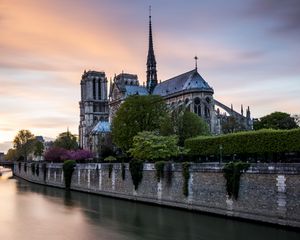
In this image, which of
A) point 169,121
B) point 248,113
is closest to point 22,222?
point 169,121

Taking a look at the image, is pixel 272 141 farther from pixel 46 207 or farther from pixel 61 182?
pixel 61 182

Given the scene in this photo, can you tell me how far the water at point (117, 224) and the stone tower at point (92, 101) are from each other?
72770 mm

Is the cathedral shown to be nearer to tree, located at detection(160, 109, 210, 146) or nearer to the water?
tree, located at detection(160, 109, 210, 146)

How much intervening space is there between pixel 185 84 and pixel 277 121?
19.0 metres

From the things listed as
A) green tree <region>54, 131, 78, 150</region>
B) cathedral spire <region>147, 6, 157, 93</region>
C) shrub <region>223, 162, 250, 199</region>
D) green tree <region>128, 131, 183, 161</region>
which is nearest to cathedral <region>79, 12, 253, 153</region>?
cathedral spire <region>147, 6, 157, 93</region>

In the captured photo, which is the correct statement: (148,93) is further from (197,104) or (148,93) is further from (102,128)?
(197,104)

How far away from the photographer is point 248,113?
252 feet

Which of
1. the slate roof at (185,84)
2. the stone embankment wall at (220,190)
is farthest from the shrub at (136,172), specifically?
the slate roof at (185,84)

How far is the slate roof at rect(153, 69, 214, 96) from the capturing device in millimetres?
69750

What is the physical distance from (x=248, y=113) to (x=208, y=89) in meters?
11.7

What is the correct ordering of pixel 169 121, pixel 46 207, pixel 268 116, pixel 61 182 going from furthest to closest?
pixel 268 116
pixel 61 182
pixel 169 121
pixel 46 207

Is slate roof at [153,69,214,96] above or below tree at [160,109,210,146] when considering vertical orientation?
above

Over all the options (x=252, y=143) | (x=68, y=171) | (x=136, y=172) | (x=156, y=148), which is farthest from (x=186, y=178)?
(x=68, y=171)

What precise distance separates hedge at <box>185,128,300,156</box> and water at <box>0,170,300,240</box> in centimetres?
633
